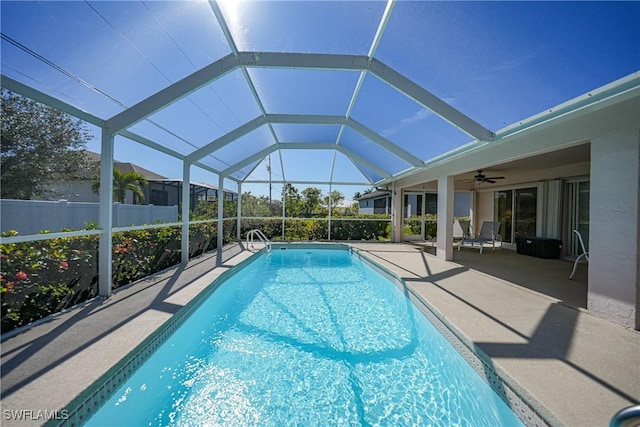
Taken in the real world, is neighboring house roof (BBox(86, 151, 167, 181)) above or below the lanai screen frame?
below

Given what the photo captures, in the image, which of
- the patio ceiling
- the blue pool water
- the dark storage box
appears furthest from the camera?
the dark storage box

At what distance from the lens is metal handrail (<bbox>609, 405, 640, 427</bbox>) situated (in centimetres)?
107

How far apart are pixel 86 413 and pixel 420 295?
4.27 metres

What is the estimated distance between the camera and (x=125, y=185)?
203 inches

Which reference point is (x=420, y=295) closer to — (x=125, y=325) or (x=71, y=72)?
(x=125, y=325)

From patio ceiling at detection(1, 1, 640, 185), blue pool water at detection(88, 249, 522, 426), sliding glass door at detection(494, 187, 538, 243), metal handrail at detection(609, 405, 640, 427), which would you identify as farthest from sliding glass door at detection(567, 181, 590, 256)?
metal handrail at detection(609, 405, 640, 427)

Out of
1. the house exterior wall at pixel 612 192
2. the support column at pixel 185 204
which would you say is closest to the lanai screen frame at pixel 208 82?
the support column at pixel 185 204

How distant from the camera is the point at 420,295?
15.8 ft

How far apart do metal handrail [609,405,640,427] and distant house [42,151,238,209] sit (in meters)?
4.83

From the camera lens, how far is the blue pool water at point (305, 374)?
8.49 feet

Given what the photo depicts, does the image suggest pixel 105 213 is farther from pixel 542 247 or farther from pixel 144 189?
pixel 542 247

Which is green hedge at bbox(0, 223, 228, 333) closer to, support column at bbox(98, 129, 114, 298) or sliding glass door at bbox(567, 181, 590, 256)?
support column at bbox(98, 129, 114, 298)

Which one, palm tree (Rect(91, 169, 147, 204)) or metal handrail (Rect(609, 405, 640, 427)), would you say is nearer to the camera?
metal handrail (Rect(609, 405, 640, 427))

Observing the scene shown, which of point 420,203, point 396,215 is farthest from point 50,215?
point 420,203
